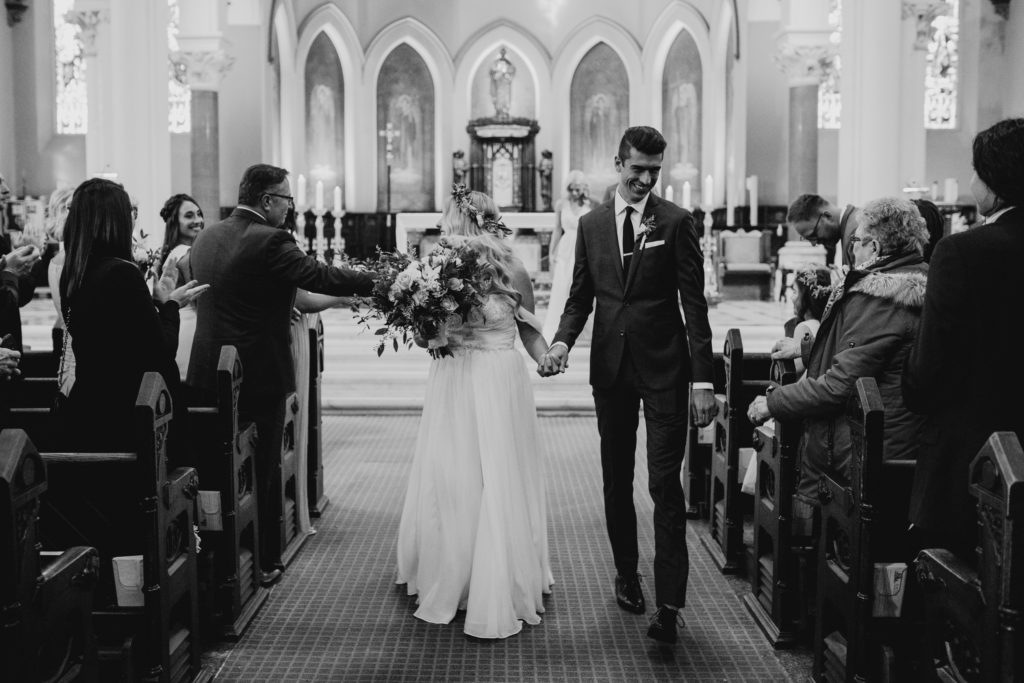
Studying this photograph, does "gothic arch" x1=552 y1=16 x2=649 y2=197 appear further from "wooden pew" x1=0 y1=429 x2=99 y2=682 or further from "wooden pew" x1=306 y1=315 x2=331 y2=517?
"wooden pew" x1=0 y1=429 x2=99 y2=682

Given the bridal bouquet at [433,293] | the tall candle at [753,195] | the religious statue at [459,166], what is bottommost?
the bridal bouquet at [433,293]

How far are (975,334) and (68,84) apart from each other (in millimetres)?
19341

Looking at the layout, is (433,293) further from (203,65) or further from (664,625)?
(203,65)

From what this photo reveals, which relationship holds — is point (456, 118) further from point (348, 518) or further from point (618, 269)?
point (618, 269)

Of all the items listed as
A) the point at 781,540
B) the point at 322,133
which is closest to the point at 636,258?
the point at 781,540

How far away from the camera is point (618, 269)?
12.6 ft

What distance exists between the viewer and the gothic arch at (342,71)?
18781 millimetres

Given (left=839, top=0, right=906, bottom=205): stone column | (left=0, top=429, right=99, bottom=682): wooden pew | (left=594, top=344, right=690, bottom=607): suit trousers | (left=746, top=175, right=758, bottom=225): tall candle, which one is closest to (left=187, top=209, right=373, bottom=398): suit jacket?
(left=594, top=344, right=690, bottom=607): suit trousers

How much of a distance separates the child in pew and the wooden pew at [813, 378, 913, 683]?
1.26m

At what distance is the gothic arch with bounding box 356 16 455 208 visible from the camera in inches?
772

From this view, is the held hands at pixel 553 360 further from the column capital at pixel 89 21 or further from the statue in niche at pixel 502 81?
the statue in niche at pixel 502 81

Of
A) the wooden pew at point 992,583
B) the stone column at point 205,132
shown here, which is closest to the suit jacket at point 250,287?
the wooden pew at point 992,583

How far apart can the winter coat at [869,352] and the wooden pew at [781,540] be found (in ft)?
0.77

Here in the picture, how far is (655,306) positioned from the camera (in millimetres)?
3758
